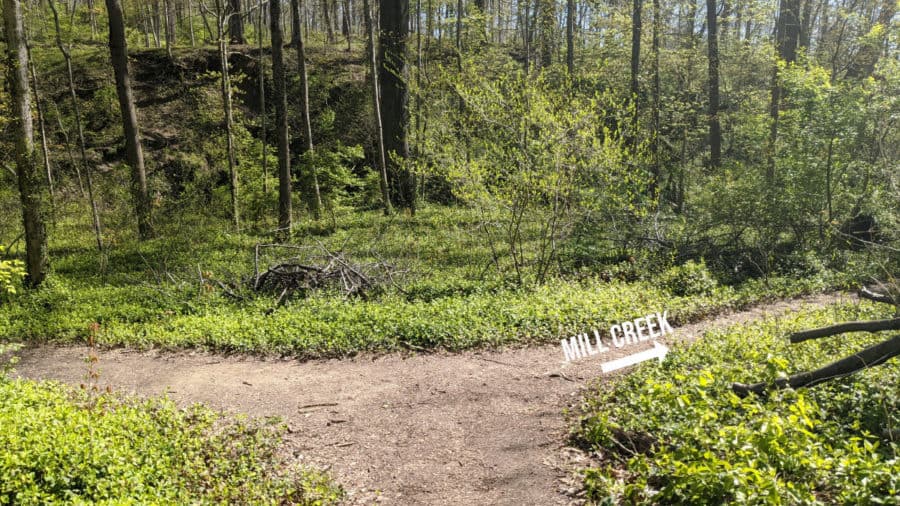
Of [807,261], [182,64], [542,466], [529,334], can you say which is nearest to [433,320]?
[529,334]

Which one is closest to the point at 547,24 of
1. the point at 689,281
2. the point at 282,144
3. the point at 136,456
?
the point at 282,144

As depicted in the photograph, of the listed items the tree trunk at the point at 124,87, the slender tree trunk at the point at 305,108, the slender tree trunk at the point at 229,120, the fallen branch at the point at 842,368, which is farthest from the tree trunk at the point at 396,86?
the fallen branch at the point at 842,368

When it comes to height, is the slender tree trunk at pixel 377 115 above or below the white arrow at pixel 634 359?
above

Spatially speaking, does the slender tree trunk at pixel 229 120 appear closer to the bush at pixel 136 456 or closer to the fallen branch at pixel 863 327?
the bush at pixel 136 456

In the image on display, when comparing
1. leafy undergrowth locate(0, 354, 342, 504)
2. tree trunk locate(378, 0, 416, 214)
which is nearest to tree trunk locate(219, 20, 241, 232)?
tree trunk locate(378, 0, 416, 214)

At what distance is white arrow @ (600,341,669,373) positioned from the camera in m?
7.52

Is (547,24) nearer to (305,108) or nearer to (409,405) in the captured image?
(305,108)

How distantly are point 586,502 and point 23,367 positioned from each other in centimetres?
853

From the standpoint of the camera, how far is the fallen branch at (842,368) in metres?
4.63

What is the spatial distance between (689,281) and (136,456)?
9786 millimetres

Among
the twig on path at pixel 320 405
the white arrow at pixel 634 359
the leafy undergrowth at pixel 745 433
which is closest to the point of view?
the leafy undergrowth at pixel 745 433

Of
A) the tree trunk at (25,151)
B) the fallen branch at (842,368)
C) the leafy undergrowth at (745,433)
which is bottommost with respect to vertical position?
the leafy undergrowth at (745,433)

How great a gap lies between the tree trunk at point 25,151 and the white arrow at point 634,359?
11600 millimetres

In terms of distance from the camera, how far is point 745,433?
411 cm
